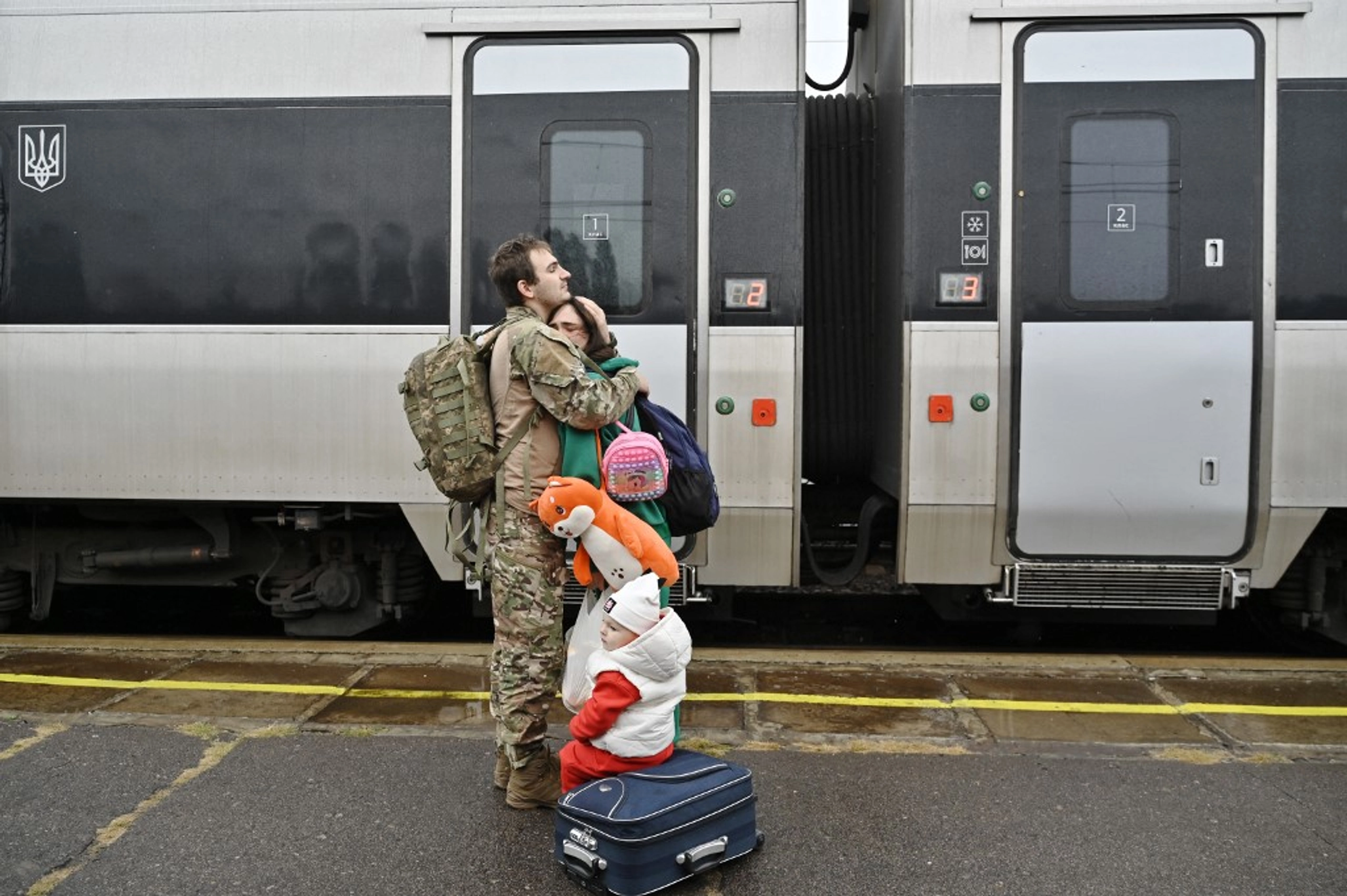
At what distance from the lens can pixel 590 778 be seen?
338 cm

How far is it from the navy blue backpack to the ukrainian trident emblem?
11.9 feet

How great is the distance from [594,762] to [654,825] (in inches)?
12.8

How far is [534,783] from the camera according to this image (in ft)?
12.0

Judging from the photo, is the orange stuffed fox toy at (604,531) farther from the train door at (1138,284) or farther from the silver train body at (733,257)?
the train door at (1138,284)

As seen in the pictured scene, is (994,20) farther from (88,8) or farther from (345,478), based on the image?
(88,8)

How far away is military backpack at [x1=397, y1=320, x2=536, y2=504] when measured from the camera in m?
3.62

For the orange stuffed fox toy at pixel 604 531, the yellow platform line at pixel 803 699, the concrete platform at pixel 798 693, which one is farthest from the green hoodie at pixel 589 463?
the yellow platform line at pixel 803 699

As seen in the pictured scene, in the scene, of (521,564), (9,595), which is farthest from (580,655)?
(9,595)

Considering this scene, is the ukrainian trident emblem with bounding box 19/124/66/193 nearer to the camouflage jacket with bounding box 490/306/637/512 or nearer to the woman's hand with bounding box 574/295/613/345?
the camouflage jacket with bounding box 490/306/637/512

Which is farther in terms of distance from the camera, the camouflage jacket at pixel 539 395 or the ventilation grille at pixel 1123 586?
the ventilation grille at pixel 1123 586

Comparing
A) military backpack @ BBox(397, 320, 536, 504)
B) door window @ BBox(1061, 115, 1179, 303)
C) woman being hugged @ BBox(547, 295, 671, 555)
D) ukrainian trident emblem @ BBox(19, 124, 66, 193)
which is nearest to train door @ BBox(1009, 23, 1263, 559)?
door window @ BBox(1061, 115, 1179, 303)

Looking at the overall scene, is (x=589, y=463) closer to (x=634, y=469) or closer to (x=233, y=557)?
(x=634, y=469)

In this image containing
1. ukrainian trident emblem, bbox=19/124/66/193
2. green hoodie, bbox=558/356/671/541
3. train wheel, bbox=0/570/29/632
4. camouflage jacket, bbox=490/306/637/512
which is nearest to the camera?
camouflage jacket, bbox=490/306/637/512

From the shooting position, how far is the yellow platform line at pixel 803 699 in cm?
452
